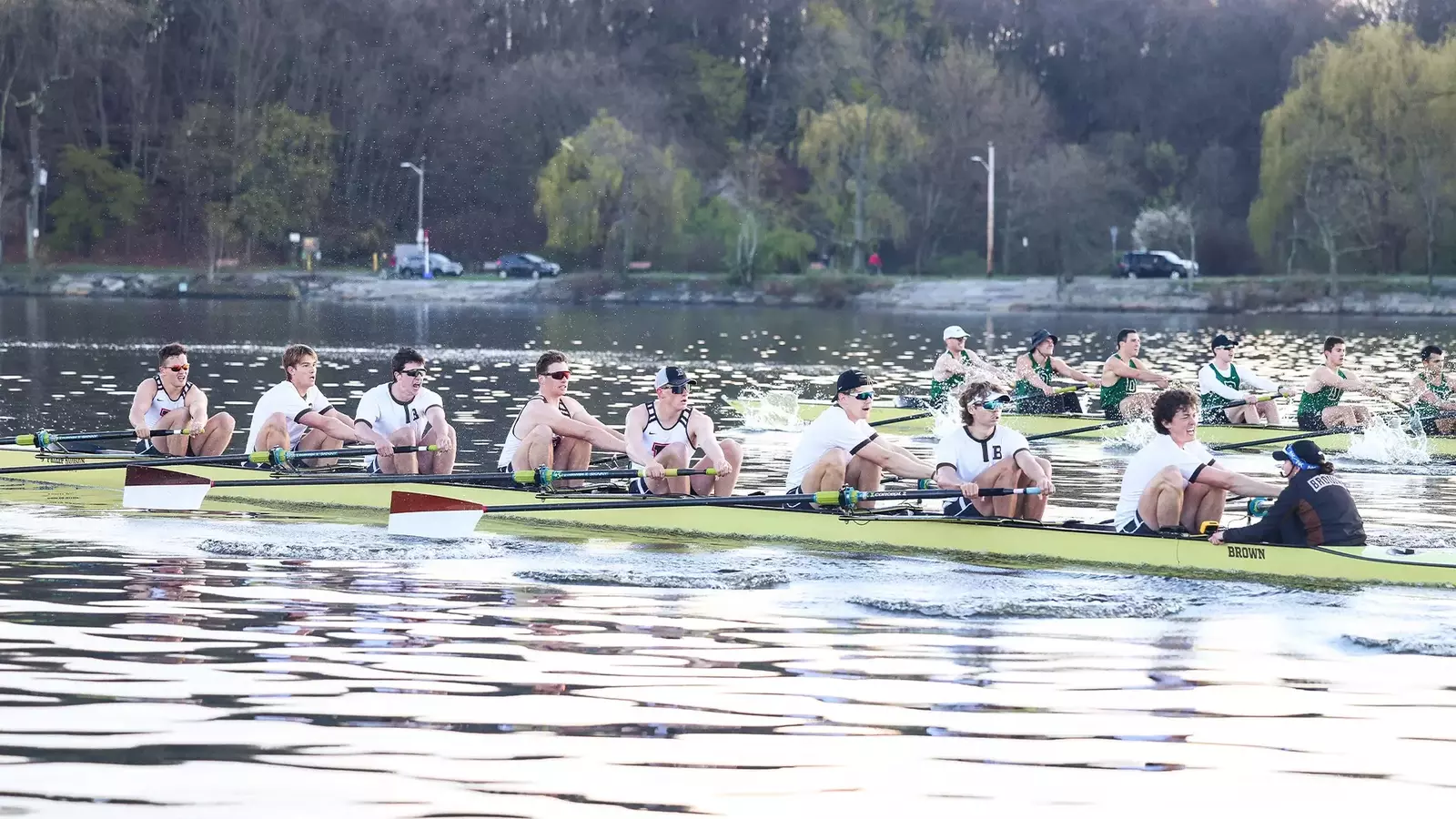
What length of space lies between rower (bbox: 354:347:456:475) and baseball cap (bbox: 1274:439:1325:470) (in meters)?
7.19

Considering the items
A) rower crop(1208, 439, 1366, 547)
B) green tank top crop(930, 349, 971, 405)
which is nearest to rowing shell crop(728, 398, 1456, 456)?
green tank top crop(930, 349, 971, 405)

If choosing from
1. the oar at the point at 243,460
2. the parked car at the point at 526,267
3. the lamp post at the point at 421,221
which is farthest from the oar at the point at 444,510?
the parked car at the point at 526,267

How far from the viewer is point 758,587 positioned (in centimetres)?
1388

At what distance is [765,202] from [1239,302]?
67.6 feet

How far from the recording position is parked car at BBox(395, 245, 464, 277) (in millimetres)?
86938

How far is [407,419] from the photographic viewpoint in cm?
1747

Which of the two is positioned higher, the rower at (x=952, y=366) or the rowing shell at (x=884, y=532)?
the rower at (x=952, y=366)

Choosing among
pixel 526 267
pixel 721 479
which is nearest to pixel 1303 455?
pixel 721 479

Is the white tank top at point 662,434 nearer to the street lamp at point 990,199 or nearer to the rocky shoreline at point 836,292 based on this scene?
the rocky shoreline at point 836,292

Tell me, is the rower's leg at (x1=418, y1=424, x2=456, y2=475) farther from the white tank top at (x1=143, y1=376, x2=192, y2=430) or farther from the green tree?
the green tree

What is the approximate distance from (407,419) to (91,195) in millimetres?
78295

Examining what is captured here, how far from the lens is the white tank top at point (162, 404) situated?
18.6m

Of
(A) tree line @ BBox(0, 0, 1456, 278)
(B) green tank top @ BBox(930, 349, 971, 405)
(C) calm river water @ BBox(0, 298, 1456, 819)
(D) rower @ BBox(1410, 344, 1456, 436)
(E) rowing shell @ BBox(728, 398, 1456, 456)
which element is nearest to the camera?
(C) calm river water @ BBox(0, 298, 1456, 819)

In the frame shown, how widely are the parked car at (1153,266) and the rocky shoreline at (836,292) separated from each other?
148 cm
